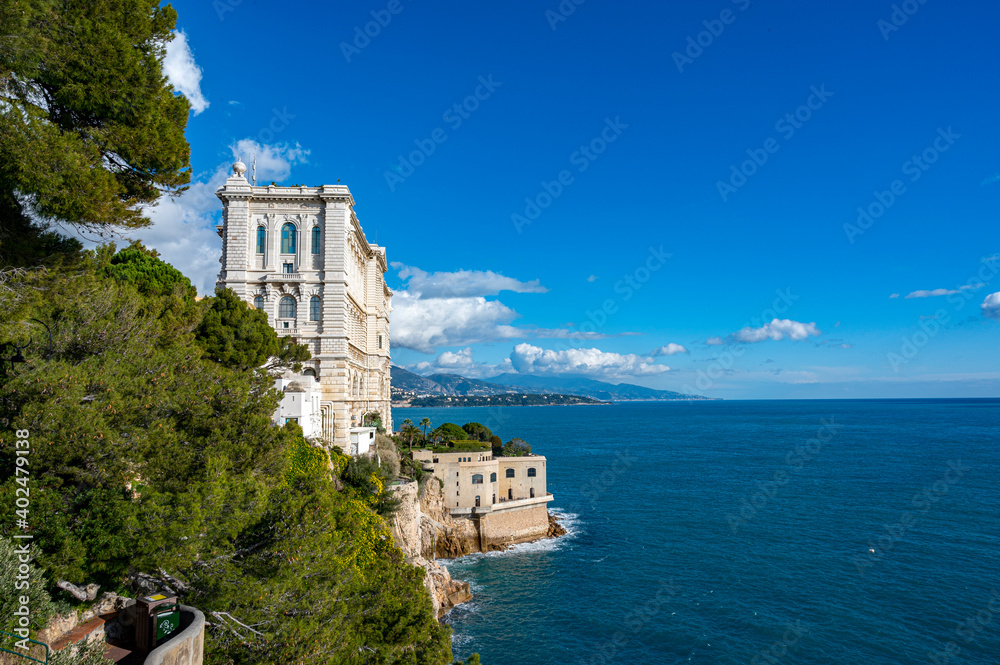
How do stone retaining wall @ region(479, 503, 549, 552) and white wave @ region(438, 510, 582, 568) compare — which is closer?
white wave @ region(438, 510, 582, 568)

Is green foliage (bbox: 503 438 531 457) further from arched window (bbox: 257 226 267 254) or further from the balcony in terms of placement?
Result: arched window (bbox: 257 226 267 254)

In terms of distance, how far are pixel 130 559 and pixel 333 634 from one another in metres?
6.43

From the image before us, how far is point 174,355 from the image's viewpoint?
14969 millimetres

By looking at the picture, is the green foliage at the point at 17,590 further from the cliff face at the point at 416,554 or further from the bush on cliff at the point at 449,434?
the bush on cliff at the point at 449,434

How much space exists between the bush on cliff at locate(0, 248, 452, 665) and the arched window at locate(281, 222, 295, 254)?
60.8 feet

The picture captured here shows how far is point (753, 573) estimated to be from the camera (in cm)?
4309

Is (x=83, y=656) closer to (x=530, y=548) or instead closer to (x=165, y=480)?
(x=165, y=480)

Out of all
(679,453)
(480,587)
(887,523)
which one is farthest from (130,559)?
(679,453)

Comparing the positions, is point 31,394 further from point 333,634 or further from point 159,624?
point 333,634

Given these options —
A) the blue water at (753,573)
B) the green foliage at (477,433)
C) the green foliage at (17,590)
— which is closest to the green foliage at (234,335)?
the green foliage at (17,590)

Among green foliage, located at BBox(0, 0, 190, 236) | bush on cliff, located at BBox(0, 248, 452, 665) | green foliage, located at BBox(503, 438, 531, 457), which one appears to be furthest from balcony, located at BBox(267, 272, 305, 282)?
green foliage, located at BBox(503, 438, 531, 457)

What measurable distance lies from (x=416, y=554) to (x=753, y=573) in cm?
2579

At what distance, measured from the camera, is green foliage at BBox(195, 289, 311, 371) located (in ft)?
85.0

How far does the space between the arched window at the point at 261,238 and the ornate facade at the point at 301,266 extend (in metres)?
0.06
